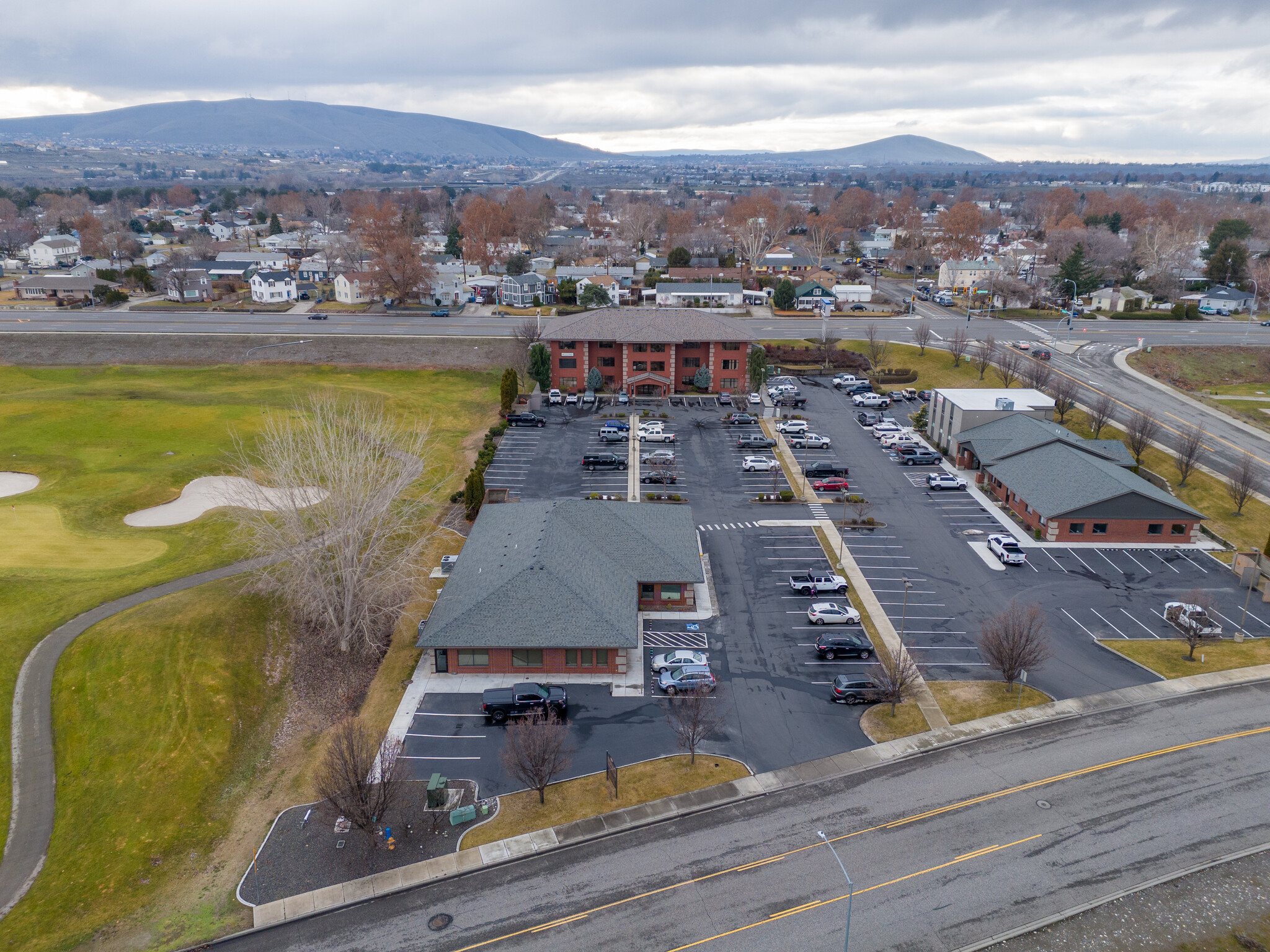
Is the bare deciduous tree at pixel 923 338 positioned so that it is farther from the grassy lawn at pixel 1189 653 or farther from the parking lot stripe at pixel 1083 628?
the grassy lawn at pixel 1189 653


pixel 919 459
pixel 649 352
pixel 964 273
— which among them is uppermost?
pixel 964 273

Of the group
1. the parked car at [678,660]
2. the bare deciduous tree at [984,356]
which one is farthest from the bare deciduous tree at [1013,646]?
the bare deciduous tree at [984,356]

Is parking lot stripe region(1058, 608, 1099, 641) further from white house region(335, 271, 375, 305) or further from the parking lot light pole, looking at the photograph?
white house region(335, 271, 375, 305)

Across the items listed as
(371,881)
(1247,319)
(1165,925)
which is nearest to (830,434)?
(1165,925)

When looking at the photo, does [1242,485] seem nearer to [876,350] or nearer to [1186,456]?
[1186,456]


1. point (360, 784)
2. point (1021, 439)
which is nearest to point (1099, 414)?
point (1021, 439)

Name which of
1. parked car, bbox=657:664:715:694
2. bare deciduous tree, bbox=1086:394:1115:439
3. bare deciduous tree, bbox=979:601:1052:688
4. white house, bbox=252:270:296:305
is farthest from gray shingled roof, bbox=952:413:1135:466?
white house, bbox=252:270:296:305
